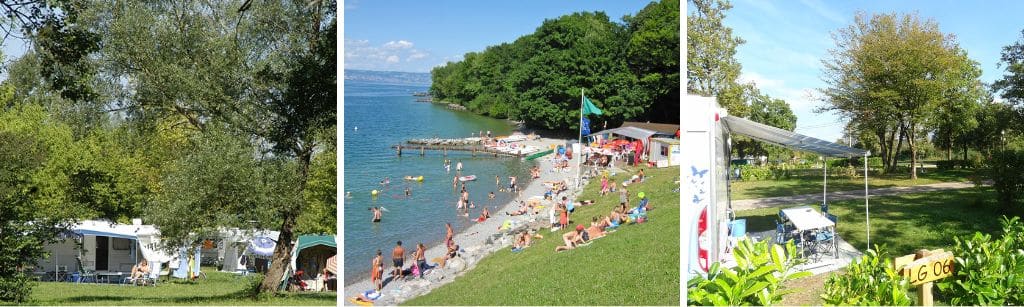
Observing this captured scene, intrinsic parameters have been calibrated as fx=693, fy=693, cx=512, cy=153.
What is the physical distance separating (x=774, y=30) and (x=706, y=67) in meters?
1.61

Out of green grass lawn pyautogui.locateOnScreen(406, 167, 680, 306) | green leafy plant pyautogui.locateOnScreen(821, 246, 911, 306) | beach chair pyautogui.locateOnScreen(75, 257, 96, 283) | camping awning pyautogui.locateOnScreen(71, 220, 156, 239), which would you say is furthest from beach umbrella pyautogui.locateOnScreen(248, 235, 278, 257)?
green leafy plant pyautogui.locateOnScreen(821, 246, 911, 306)

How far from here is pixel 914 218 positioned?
797 centimetres

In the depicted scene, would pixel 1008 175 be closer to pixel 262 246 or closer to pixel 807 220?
pixel 807 220

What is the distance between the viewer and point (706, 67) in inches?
520

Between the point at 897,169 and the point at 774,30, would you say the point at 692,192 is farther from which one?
the point at 897,169

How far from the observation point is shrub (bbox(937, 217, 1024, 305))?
3.57 meters

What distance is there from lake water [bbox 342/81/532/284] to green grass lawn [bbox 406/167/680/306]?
32 centimetres

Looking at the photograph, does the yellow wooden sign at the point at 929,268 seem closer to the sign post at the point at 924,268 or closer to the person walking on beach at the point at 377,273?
the sign post at the point at 924,268

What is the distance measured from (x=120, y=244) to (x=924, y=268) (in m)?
5.22

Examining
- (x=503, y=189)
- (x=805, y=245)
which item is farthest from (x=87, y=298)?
(x=805, y=245)

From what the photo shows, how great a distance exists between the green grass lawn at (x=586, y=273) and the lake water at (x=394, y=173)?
32 cm

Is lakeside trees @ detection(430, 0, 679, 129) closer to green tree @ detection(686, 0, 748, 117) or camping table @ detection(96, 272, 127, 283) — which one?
camping table @ detection(96, 272, 127, 283)

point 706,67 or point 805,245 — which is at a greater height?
point 706,67

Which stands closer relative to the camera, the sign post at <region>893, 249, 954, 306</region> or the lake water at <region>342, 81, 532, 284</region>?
the sign post at <region>893, 249, 954, 306</region>
